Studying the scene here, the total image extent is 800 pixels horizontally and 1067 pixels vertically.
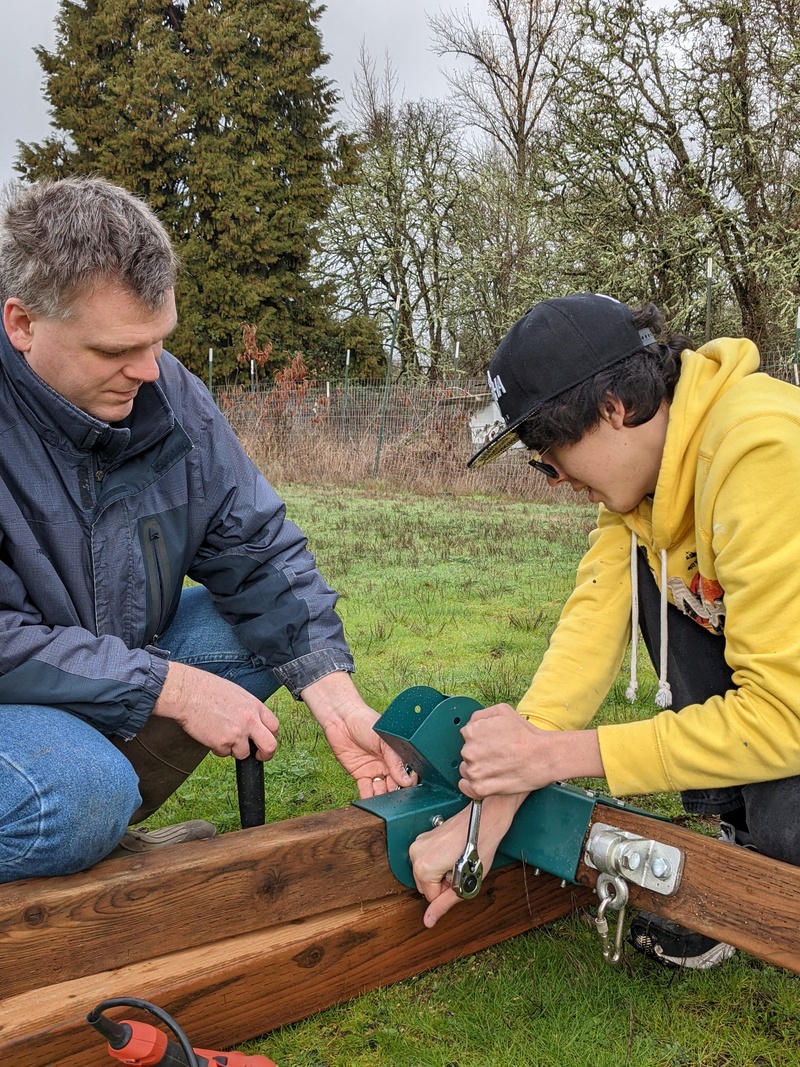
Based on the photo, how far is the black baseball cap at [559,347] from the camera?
7.50ft

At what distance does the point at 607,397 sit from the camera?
2266mm

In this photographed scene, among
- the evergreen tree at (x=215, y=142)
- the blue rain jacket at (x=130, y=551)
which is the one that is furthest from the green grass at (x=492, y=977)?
the evergreen tree at (x=215, y=142)

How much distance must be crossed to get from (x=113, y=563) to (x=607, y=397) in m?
1.37

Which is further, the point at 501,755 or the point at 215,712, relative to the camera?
the point at 215,712

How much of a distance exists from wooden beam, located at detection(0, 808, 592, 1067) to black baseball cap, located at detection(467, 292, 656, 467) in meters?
1.12

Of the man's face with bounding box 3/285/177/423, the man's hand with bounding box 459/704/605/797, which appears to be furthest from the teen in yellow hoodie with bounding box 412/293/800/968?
the man's face with bounding box 3/285/177/423

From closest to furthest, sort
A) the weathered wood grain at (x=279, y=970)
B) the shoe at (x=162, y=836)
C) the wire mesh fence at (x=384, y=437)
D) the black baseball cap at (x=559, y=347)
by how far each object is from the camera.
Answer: the weathered wood grain at (x=279, y=970) < the black baseball cap at (x=559, y=347) < the shoe at (x=162, y=836) < the wire mesh fence at (x=384, y=437)

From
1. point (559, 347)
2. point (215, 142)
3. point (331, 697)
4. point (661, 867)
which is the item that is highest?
point (215, 142)

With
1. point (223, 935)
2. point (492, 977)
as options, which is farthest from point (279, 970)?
point (492, 977)

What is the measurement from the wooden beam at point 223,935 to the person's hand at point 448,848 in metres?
0.08

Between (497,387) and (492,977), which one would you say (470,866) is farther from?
(497,387)

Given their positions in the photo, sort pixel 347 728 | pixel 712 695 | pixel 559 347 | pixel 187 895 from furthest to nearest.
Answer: pixel 347 728, pixel 712 695, pixel 559 347, pixel 187 895

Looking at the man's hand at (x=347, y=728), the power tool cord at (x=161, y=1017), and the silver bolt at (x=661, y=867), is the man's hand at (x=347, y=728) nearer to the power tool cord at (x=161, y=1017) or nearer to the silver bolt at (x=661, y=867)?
the silver bolt at (x=661, y=867)

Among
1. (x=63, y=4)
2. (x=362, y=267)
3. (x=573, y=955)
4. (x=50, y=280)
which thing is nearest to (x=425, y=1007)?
(x=573, y=955)
